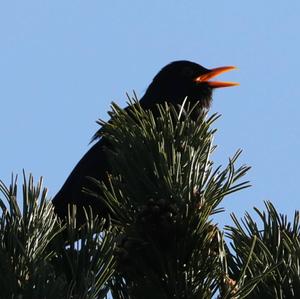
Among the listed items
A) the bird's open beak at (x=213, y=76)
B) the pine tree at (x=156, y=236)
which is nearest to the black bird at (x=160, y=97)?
the bird's open beak at (x=213, y=76)

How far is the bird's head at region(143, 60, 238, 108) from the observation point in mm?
6090

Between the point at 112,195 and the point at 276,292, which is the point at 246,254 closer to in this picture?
the point at 276,292

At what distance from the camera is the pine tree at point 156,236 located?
1.90 metres

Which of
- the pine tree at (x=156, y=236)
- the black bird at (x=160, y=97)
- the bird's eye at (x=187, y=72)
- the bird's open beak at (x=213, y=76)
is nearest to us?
the pine tree at (x=156, y=236)

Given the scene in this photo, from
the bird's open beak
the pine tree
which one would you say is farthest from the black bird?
the pine tree

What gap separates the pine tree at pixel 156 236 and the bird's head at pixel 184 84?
3670 millimetres

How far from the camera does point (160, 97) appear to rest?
638cm

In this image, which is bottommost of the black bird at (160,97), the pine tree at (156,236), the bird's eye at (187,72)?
the pine tree at (156,236)

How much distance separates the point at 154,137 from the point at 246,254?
370 millimetres

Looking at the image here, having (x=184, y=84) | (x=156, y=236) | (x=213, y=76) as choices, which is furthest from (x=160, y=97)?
(x=156, y=236)

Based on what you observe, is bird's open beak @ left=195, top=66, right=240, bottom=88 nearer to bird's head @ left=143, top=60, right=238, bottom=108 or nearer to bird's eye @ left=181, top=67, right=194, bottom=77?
bird's head @ left=143, top=60, right=238, bottom=108

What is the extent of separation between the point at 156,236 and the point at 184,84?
422 cm

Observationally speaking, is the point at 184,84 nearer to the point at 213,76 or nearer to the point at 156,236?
the point at 213,76

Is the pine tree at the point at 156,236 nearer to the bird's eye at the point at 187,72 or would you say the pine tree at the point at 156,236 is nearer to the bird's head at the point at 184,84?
the bird's head at the point at 184,84
